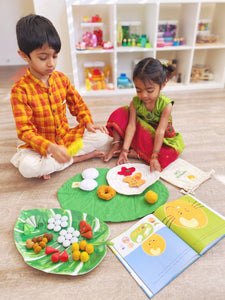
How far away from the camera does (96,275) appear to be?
0.67 meters

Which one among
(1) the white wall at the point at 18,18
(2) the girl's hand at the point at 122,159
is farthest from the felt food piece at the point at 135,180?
(1) the white wall at the point at 18,18

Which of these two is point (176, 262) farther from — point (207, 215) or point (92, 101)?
point (92, 101)

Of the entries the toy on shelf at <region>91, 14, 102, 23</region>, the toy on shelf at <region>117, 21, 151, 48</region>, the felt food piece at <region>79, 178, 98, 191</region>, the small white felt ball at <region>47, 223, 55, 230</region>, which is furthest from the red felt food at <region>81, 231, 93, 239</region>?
the toy on shelf at <region>91, 14, 102, 23</region>

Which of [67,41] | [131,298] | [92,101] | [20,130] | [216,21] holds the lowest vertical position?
[131,298]

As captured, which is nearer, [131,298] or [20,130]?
[131,298]

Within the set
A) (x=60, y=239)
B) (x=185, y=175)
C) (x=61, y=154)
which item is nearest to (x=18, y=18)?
(x=61, y=154)

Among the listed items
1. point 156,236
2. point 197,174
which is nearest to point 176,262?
point 156,236

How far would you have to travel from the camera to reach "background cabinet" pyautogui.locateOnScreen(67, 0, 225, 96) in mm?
1873

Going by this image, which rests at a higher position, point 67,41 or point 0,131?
point 67,41

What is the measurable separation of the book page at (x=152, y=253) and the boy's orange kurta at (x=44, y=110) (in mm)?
438

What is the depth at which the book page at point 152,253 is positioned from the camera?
652 millimetres

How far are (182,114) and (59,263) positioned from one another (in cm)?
128

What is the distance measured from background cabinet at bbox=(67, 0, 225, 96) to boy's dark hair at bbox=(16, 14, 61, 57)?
1.07 m

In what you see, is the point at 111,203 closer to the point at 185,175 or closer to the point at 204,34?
the point at 185,175
